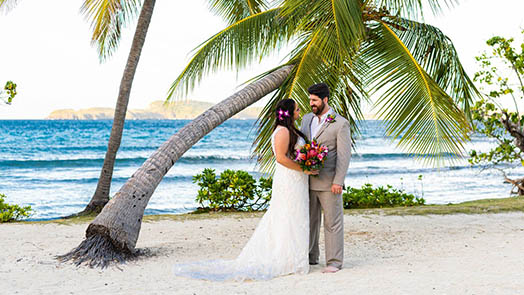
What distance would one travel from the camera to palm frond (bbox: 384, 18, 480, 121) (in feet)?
23.7


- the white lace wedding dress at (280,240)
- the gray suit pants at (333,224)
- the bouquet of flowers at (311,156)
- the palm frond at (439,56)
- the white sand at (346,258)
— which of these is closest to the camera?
the white sand at (346,258)

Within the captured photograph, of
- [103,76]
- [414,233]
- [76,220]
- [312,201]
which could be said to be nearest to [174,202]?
[76,220]

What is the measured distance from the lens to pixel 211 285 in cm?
458

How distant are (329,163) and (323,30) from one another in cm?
185

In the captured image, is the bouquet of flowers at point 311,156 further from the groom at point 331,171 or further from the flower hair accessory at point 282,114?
the flower hair accessory at point 282,114

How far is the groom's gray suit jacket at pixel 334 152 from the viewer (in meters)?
4.90

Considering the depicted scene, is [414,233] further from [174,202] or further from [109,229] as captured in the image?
[174,202]

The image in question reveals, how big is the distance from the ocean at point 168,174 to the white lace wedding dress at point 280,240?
1.14m

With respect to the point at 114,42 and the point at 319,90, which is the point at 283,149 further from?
the point at 114,42

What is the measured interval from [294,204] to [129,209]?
1.88 m

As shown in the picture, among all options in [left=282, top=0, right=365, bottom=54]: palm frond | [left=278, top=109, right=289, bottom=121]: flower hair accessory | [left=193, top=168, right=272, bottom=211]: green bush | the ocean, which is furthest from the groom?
[left=193, top=168, right=272, bottom=211]: green bush

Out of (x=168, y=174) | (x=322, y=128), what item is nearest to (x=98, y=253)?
(x=322, y=128)

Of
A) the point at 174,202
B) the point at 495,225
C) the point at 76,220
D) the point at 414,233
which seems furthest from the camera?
the point at 174,202

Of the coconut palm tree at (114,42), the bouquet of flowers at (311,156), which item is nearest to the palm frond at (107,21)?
the coconut palm tree at (114,42)
